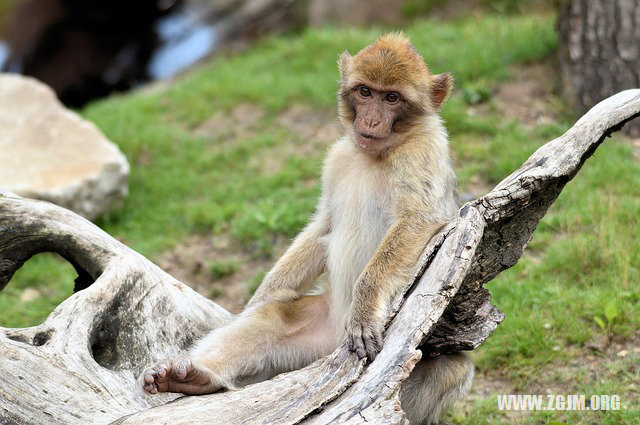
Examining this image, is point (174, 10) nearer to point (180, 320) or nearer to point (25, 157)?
point (25, 157)

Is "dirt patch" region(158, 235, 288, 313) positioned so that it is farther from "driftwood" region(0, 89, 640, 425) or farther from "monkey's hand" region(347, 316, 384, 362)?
"monkey's hand" region(347, 316, 384, 362)

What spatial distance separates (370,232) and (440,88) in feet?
3.16

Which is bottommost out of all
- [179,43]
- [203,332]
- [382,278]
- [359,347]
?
[179,43]

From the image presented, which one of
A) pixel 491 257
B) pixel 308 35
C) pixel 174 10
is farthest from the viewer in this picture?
pixel 174 10

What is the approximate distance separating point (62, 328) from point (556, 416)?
9.49 feet

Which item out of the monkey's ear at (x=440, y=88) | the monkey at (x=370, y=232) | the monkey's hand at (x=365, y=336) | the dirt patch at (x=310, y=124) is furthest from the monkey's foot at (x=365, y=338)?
the dirt patch at (x=310, y=124)

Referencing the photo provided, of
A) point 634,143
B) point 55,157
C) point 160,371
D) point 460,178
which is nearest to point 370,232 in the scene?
point 160,371

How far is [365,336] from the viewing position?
13.4 feet

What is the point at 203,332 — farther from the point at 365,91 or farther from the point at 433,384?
the point at 365,91

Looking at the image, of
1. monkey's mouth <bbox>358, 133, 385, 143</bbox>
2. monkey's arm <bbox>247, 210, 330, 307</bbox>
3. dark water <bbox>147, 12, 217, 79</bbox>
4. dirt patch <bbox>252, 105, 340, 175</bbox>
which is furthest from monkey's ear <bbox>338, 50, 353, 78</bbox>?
dark water <bbox>147, 12, 217, 79</bbox>

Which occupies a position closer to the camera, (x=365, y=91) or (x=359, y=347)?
(x=359, y=347)

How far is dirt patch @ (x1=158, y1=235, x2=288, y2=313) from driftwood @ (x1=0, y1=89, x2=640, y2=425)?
1.83 metres

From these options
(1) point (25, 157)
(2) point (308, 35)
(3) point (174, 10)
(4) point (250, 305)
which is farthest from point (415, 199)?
(3) point (174, 10)

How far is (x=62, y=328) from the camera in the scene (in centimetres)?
453
